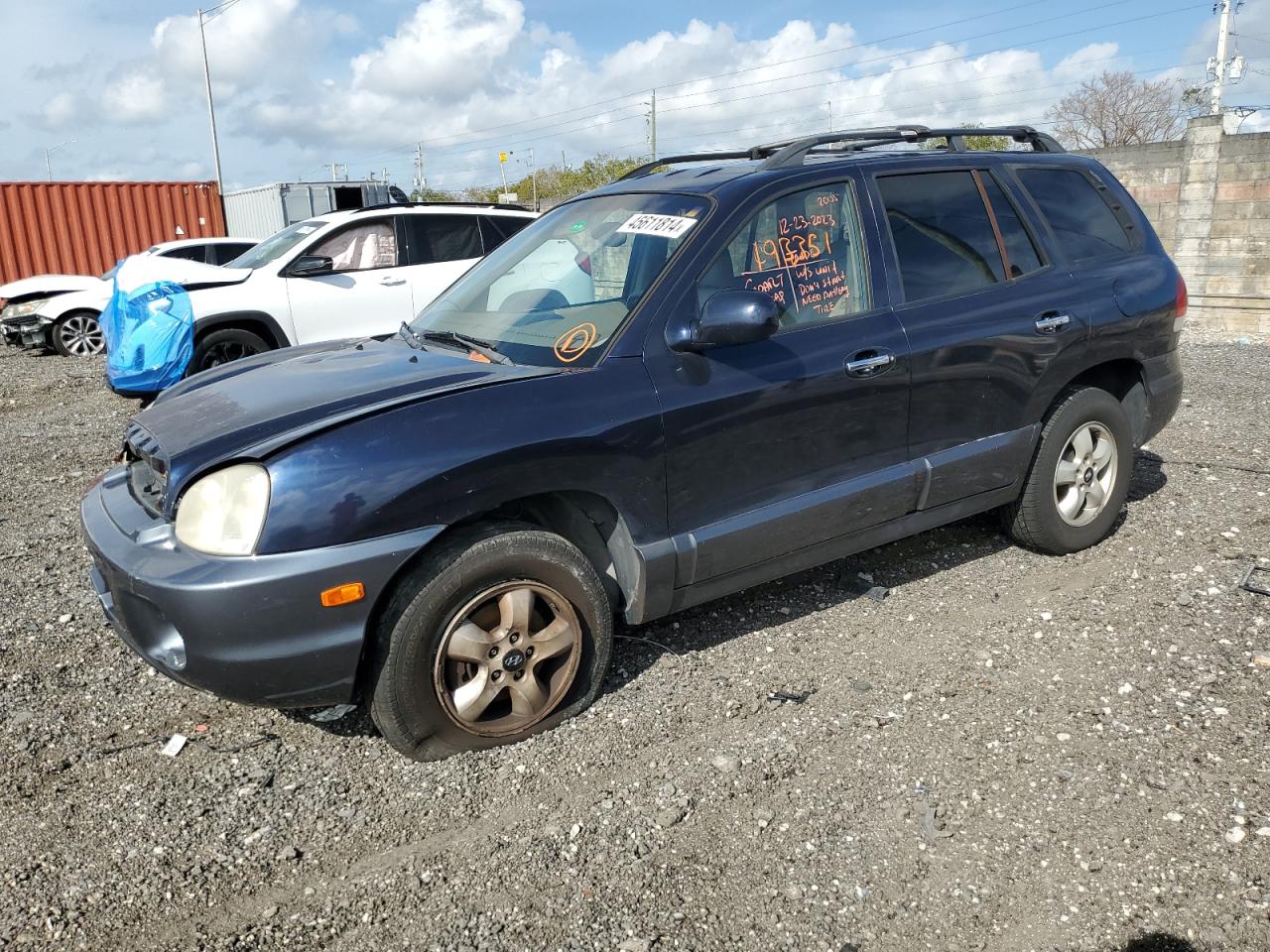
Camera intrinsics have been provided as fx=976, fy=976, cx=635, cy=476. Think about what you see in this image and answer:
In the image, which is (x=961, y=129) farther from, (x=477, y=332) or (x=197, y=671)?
(x=197, y=671)

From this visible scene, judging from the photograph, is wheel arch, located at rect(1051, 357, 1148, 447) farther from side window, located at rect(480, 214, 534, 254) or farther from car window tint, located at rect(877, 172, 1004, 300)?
side window, located at rect(480, 214, 534, 254)

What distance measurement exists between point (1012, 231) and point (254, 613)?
3512 millimetres

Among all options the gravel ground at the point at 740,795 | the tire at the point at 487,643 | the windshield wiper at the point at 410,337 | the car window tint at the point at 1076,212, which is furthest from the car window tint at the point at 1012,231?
the windshield wiper at the point at 410,337

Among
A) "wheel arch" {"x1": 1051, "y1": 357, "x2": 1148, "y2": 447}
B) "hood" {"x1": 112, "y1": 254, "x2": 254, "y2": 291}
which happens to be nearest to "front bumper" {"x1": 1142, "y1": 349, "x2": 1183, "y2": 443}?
"wheel arch" {"x1": 1051, "y1": 357, "x2": 1148, "y2": 447}

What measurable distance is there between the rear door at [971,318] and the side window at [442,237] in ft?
20.2

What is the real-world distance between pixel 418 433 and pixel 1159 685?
2741mm

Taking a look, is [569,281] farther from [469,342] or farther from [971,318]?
[971,318]

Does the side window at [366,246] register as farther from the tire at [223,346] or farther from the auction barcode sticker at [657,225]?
the auction barcode sticker at [657,225]

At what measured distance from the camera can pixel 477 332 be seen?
3773 mm

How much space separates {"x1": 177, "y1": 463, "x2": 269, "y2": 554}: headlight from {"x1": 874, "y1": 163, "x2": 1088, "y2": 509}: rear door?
245 centimetres

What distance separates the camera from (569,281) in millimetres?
3773


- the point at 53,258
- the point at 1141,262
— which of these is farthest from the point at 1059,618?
the point at 53,258

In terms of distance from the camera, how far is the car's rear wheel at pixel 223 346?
27.6ft

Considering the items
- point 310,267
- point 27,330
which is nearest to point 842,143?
point 310,267
